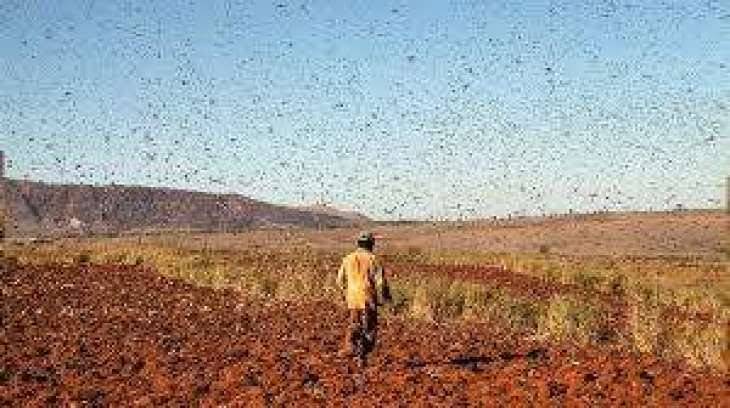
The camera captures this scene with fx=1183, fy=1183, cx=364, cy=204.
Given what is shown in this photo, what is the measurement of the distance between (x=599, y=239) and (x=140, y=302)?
79.6 m

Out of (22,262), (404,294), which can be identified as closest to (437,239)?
(22,262)

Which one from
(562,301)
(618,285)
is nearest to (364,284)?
(562,301)

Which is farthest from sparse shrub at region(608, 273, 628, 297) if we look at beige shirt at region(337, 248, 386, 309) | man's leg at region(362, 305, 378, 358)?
beige shirt at region(337, 248, 386, 309)

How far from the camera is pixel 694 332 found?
1844cm

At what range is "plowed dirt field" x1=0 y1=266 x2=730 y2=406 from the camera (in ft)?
37.4

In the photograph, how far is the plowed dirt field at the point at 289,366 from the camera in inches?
449

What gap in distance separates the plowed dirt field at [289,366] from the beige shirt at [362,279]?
818 mm

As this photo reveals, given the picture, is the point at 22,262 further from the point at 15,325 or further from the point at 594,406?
the point at 594,406

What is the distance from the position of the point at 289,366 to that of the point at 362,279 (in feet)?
5.15

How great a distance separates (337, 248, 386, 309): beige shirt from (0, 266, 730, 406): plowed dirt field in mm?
818

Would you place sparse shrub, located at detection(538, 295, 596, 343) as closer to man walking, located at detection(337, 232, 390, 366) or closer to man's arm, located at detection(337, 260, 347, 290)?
man walking, located at detection(337, 232, 390, 366)

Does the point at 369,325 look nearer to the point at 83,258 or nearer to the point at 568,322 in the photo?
the point at 568,322

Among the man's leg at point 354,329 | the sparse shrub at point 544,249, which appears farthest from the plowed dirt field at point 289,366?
the sparse shrub at point 544,249

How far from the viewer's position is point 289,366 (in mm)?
13766
